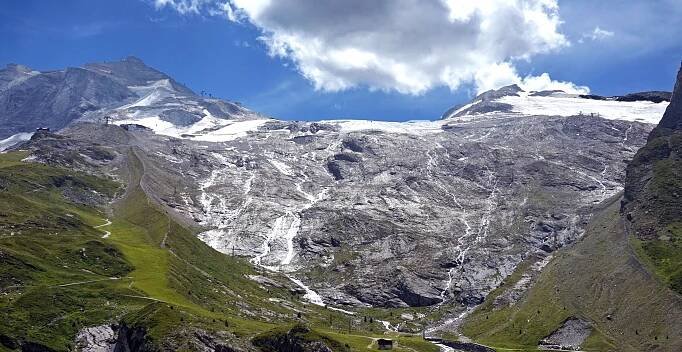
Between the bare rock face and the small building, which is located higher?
the bare rock face

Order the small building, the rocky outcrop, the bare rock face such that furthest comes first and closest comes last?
the small building, the bare rock face, the rocky outcrop

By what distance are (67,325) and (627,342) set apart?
6417 inches

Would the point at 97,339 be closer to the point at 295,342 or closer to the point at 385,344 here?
the point at 295,342

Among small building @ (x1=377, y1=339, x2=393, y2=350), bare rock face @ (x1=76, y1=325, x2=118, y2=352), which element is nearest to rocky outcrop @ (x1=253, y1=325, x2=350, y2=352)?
small building @ (x1=377, y1=339, x2=393, y2=350)

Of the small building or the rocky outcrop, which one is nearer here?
the rocky outcrop

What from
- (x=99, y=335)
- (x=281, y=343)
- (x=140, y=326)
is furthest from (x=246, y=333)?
(x=99, y=335)

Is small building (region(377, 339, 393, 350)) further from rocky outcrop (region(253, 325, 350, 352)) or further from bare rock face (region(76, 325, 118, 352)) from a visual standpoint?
bare rock face (region(76, 325, 118, 352))

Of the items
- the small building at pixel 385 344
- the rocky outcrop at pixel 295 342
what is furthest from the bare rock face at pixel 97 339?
the small building at pixel 385 344

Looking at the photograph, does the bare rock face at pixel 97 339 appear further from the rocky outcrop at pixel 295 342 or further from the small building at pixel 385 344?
the small building at pixel 385 344

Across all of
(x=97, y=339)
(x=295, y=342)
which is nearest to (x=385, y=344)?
(x=295, y=342)

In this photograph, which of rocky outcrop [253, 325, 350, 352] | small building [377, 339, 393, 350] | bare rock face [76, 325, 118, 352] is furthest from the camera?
small building [377, 339, 393, 350]

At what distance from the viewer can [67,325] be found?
164m

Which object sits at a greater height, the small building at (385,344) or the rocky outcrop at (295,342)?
the rocky outcrop at (295,342)

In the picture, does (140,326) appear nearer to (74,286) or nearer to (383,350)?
(74,286)
